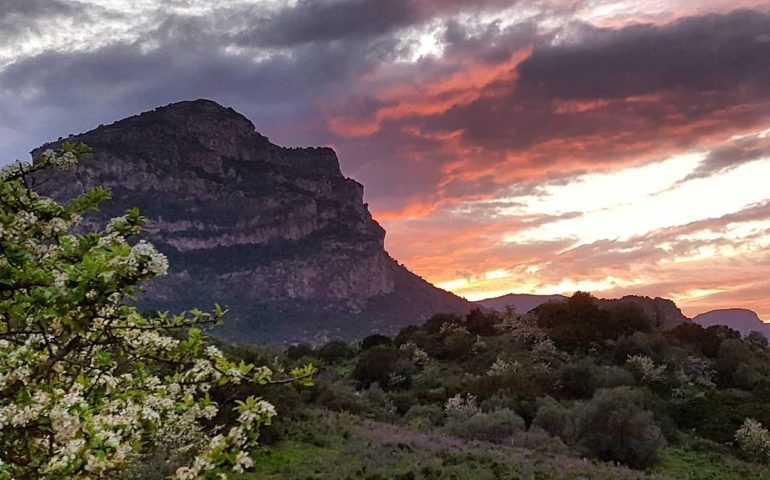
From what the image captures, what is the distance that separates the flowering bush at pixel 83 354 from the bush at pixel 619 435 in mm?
26771

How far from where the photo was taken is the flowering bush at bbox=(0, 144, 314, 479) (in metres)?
4.71

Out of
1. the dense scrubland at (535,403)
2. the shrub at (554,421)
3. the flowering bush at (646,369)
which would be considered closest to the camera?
the dense scrubland at (535,403)

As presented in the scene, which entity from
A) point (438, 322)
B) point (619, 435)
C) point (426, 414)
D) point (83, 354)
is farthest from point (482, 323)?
point (83, 354)

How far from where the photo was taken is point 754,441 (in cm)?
3131

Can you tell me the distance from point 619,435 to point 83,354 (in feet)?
91.9

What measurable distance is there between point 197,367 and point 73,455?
6.26ft

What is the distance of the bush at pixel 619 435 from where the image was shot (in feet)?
92.8

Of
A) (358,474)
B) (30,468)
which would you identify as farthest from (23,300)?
(358,474)

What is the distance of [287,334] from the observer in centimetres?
18125

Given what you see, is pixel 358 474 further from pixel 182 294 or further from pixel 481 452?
pixel 182 294

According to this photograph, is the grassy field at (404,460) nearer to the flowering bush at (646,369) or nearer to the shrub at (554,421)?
the shrub at (554,421)

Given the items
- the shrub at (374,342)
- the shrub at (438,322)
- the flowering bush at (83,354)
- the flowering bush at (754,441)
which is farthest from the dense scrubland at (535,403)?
the flowering bush at (83,354)

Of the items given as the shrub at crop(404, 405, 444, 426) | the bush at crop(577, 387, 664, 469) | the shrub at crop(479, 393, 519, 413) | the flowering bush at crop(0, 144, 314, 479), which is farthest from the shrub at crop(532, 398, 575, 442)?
the flowering bush at crop(0, 144, 314, 479)

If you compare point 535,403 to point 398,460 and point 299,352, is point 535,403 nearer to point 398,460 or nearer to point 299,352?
point 398,460
